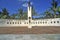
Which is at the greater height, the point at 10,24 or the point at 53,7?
the point at 53,7

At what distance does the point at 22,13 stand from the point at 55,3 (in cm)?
902

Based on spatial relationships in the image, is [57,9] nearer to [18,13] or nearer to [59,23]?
[59,23]

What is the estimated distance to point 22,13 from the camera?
33.2 metres

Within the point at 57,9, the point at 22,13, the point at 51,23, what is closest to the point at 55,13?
the point at 57,9

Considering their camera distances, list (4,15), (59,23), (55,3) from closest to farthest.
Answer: (59,23)
(55,3)
(4,15)

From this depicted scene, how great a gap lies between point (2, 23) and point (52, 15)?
10737 mm

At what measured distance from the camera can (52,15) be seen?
1133 inches

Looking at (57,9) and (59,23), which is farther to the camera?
(57,9)

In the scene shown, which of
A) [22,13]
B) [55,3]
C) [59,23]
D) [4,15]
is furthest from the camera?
[22,13]

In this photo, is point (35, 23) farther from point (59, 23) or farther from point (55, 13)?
point (55, 13)

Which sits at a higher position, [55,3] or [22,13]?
[55,3]

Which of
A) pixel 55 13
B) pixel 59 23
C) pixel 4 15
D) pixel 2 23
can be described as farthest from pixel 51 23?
pixel 4 15

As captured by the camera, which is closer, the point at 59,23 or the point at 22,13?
the point at 59,23

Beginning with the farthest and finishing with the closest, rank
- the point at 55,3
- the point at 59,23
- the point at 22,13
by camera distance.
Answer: the point at 22,13 → the point at 55,3 → the point at 59,23
